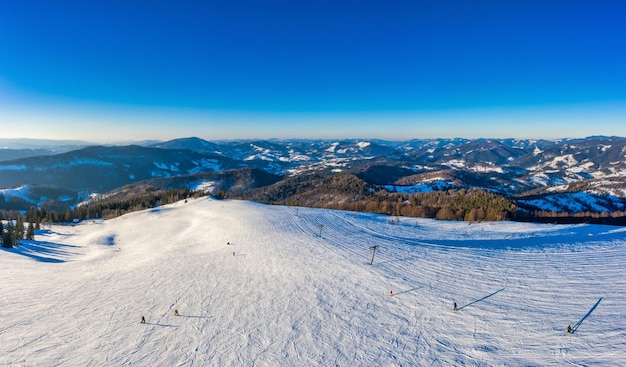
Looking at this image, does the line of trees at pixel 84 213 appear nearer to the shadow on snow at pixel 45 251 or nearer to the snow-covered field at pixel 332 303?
the shadow on snow at pixel 45 251

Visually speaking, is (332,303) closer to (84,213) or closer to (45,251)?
(45,251)

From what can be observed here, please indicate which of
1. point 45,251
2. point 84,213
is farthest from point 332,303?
point 84,213

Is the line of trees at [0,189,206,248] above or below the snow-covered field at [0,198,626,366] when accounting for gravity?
below

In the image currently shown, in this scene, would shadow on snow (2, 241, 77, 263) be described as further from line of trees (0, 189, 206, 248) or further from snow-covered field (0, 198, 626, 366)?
line of trees (0, 189, 206, 248)

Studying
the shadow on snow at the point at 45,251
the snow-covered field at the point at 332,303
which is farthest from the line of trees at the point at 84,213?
the snow-covered field at the point at 332,303

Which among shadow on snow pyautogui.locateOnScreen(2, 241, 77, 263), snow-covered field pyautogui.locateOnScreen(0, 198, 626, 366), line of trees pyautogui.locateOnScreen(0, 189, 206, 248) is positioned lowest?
line of trees pyautogui.locateOnScreen(0, 189, 206, 248)

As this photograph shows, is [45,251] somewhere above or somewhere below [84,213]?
above

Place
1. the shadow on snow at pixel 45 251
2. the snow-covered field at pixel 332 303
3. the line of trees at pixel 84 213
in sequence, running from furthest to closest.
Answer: the line of trees at pixel 84 213 → the shadow on snow at pixel 45 251 → the snow-covered field at pixel 332 303

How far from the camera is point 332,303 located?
16453 mm

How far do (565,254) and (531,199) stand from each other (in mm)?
141053

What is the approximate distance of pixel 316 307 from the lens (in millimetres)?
16078

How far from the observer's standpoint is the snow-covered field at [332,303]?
1196cm

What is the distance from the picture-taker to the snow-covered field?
→ 1196cm

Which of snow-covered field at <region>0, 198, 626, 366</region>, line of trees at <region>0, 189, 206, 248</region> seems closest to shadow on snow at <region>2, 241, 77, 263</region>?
snow-covered field at <region>0, 198, 626, 366</region>
